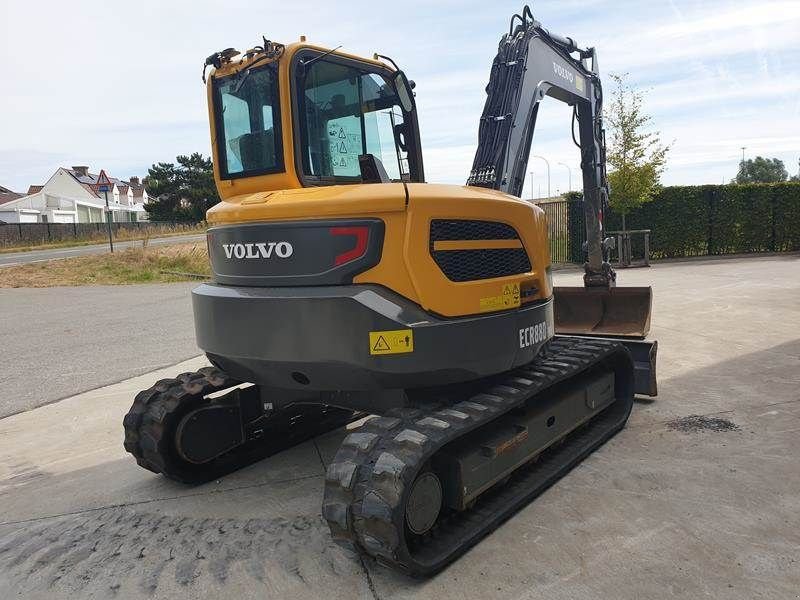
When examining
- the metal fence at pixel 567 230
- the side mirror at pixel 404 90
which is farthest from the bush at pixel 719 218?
the side mirror at pixel 404 90

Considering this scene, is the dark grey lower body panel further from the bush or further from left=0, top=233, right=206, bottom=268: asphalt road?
left=0, top=233, right=206, bottom=268: asphalt road

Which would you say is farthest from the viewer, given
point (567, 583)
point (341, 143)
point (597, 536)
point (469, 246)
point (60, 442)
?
point (60, 442)

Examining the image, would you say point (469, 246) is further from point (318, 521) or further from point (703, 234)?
point (703, 234)

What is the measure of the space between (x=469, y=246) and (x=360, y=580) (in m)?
1.75

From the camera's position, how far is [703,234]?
60.8 feet

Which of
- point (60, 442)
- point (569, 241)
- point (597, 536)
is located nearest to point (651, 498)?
point (597, 536)

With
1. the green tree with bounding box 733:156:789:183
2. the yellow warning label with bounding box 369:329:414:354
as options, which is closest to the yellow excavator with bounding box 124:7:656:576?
the yellow warning label with bounding box 369:329:414:354

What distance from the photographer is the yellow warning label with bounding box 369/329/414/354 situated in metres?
3.06

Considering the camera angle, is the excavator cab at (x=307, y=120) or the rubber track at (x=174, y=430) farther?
the rubber track at (x=174, y=430)

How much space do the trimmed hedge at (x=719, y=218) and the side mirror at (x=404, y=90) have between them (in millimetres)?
16211

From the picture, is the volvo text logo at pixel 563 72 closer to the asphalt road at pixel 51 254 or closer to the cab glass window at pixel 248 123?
the cab glass window at pixel 248 123

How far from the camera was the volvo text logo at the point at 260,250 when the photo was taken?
319 centimetres

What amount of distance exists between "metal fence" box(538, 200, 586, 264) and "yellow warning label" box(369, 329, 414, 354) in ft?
53.5

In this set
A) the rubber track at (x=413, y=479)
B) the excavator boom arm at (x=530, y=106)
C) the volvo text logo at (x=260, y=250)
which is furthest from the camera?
the excavator boom arm at (x=530, y=106)
